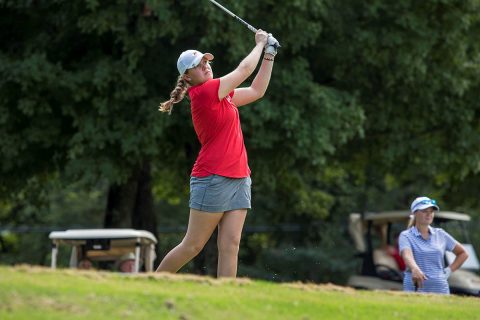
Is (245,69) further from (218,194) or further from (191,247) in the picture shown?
(191,247)

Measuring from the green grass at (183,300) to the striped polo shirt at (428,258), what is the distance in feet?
8.34

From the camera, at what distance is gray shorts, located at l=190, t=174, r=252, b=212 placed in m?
8.76

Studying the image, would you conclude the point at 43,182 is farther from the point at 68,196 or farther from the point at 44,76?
the point at 68,196

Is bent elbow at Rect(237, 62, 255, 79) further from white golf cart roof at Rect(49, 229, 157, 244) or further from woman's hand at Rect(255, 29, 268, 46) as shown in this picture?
white golf cart roof at Rect(49, 229, 157, 244)

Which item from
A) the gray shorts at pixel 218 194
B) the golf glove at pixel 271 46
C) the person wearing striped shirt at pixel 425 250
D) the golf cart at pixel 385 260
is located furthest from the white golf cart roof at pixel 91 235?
the golf glove at pixel 271 46

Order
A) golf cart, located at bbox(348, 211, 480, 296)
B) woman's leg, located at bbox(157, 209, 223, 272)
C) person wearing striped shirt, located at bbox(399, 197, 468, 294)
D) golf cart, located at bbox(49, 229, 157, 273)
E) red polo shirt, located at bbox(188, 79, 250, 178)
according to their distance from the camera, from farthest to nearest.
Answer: golf cart, located at bbox(348, 211, 480, 296)
golf cart, located at bbox(49, 229, 157, 273)
person wearing striped shirt, located at bbox(399, 197, 468, 294)
woman's leg, located at bbox(157, 209, 223, 272)
red polo shirt, located at bbox(188, 79, 250, 178)

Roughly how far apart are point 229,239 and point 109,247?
7.60 meters

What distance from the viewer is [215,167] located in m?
8.77

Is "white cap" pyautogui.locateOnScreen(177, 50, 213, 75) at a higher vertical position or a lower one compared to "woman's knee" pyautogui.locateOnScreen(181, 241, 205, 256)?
higher

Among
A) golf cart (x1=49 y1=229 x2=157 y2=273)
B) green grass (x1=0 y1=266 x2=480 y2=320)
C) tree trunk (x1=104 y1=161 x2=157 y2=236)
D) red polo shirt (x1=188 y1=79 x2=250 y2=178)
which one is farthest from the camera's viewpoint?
tree trunk (x1=104 y1=161 x2=157 y2=236)

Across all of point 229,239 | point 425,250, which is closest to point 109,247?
point 425,250

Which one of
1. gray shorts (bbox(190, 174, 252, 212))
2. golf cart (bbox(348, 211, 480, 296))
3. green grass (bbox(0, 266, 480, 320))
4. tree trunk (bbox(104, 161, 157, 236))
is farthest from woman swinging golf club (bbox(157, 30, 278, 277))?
tree trunk (bbox(104, 161, 157, 236))

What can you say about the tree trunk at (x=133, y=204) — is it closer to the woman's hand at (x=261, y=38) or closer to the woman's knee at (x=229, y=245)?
the woman's hand at (x=261, y=38)

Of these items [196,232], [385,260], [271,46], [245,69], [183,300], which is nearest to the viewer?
[183,300]
